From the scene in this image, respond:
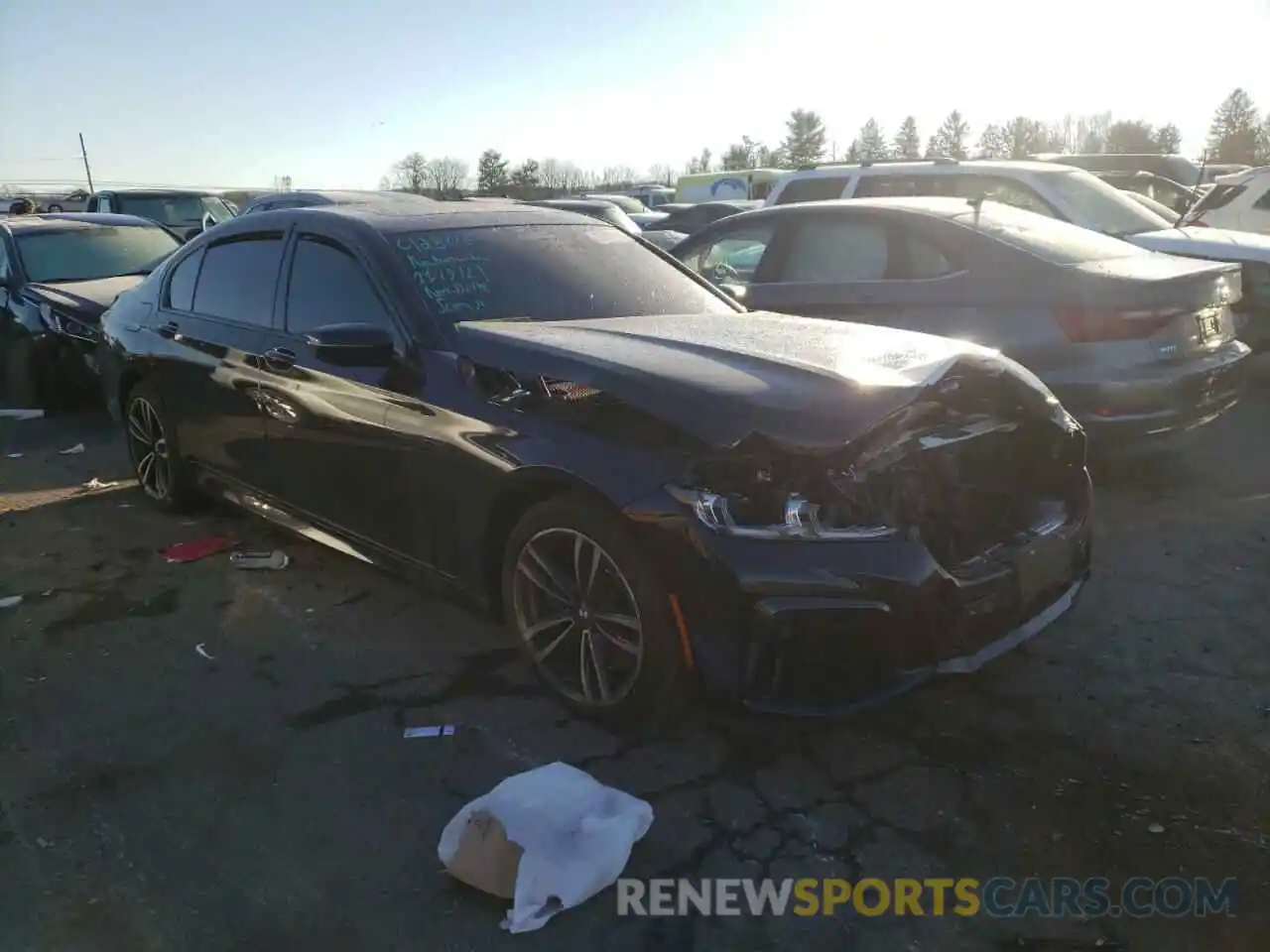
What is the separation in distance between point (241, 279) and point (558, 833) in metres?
3.22

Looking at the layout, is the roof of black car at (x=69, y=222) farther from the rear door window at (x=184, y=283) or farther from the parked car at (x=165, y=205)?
the parked car at (x=165, y=205)

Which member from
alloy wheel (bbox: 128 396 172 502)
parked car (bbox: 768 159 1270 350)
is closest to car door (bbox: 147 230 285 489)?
alloy wheel (bbox: 128 396 172 502)

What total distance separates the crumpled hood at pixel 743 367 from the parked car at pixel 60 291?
5.66 m

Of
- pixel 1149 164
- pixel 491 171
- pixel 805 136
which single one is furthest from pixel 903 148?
pixel 1149 164

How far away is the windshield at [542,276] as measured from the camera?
3.90 metres

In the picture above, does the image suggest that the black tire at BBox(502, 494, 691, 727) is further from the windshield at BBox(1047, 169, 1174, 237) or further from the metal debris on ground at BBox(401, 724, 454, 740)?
the windshield at BBox(1047, 169, 1174, 237)

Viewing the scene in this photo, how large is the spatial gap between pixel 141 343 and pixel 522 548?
10.6 feet

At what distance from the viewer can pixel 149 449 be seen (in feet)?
18.9

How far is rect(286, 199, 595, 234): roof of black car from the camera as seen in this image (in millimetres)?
4195

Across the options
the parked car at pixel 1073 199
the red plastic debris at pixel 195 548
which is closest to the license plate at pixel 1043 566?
the red plastic debris at pixel 195 548

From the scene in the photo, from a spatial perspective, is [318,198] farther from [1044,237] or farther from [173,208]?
[1044,237]

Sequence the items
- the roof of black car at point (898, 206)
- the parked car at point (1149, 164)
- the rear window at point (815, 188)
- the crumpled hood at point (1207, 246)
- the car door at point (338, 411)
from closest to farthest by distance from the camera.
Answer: the car door at point (338, 411) → the roof of black car at point (898, 206) → the crumpled hood at point (1207, 246) → the rear window at point (815, 188) → the parked car at point (1149, 164)

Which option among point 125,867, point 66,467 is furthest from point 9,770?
point 66,467

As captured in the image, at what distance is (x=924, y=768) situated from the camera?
10.1ft
